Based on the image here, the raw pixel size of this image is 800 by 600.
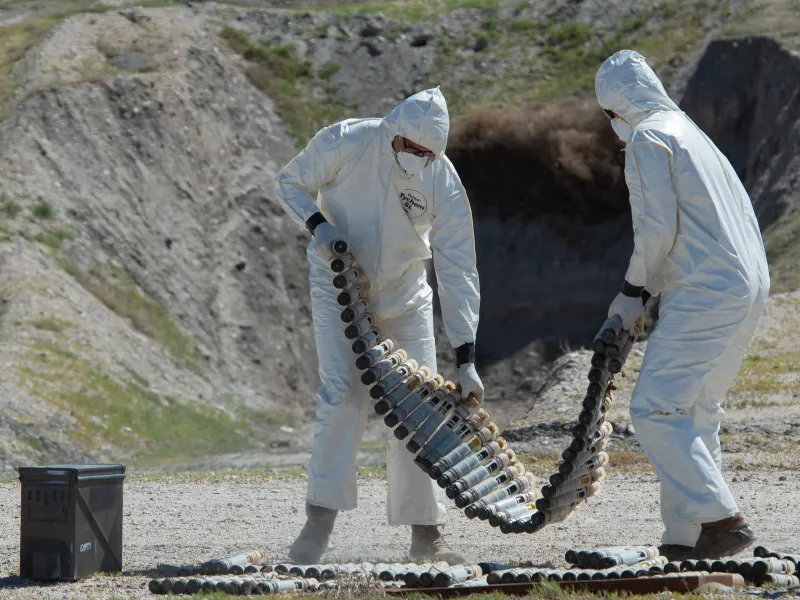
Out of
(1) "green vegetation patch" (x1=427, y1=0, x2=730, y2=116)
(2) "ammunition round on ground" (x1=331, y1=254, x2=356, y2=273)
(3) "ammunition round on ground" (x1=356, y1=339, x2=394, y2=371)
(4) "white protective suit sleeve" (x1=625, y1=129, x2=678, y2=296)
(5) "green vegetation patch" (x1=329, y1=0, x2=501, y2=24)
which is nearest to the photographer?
(4) "white protective suit sleeve" (x1=625, y1=129, x2=678, y2=296)

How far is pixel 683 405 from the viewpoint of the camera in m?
6.97

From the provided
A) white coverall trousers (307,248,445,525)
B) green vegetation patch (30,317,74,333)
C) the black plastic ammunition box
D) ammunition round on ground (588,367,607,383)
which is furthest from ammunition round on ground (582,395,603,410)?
green vegetation patch (30,317,74,333)

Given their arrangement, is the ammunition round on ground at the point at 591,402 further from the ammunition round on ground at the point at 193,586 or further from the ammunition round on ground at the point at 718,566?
the ammunition round on ground at the point at 193,586

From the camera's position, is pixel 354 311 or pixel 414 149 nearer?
pixel 354 311

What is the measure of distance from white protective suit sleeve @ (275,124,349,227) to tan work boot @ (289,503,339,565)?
6.15ft

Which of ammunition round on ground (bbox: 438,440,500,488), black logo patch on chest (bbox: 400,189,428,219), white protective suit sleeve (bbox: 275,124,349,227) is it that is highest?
white protective suit sleeve (bbox: 275,124,349,227)

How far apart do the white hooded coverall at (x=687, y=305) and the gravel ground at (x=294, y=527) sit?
3.60ft

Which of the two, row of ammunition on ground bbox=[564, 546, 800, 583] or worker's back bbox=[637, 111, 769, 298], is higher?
worker's back bbox=[637, 111, 769, 298]

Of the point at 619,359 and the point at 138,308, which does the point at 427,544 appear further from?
the point at 138,308

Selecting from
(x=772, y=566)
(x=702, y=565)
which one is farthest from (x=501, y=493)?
(x=772, y=566)

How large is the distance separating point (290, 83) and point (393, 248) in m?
26.0

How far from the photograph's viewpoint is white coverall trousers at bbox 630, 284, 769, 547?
6.85 m

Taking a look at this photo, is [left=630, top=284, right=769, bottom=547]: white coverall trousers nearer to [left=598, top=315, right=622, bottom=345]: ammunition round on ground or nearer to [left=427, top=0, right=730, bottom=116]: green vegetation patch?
[left=598, top=315, right=622, bottom=345]: ammunition round on ground

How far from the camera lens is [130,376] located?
22.3 metres
